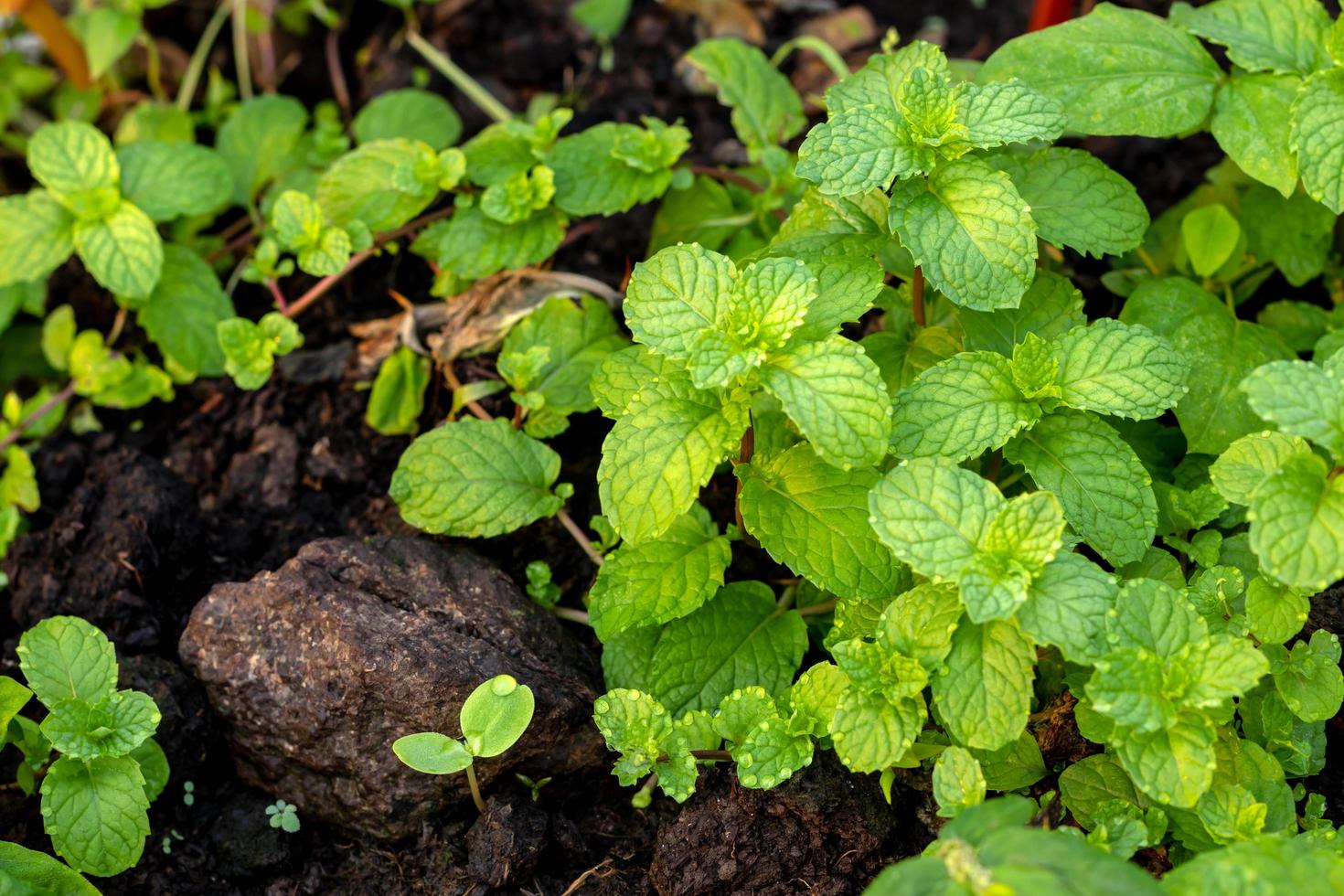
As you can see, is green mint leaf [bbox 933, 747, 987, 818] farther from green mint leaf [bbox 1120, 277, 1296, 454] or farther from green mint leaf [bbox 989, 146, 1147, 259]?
green mint leaf [bbox 989, 146, 1147, 259]

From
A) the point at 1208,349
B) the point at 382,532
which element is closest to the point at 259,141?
the point at 382,532

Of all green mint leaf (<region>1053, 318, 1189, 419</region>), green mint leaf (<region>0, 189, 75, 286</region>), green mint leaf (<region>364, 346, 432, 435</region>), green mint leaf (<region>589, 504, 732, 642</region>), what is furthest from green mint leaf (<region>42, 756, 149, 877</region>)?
green mint leaf (<region>1053, 318, 1189, 419</region>)

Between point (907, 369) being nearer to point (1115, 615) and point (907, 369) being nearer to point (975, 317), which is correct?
point (975, 317)

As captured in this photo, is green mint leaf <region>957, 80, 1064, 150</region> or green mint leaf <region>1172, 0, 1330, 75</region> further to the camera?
green mint leaf <region>1172, 0, 1330, 75</region>

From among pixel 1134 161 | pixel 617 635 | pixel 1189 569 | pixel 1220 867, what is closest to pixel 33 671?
pixel 617 635

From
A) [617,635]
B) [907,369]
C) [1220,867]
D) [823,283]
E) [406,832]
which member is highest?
[823,283]

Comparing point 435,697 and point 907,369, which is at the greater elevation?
point 907,369
